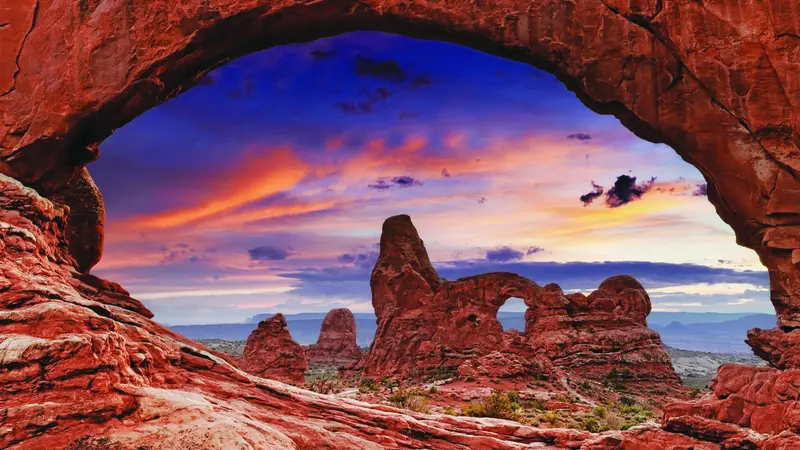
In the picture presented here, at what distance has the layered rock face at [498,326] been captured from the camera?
4641 centimetres

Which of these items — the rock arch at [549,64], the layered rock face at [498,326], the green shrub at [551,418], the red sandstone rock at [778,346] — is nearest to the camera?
the red sandstone rock at [778,346]

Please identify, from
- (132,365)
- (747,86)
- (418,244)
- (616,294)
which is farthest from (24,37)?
(616,294)

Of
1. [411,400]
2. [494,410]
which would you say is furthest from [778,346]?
[411,400]

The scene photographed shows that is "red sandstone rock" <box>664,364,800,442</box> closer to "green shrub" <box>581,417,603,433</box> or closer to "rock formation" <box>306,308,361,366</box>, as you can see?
"green shrub" <box>581,417,603,433</box>

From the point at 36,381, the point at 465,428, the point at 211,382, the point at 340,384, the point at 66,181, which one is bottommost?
the point at 340,384

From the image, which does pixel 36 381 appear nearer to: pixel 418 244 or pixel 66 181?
pixel 66 181

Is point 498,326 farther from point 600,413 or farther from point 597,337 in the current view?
point 600,413

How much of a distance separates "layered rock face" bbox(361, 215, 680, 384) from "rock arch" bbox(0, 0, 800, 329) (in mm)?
34032

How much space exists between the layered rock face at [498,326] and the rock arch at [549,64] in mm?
34032

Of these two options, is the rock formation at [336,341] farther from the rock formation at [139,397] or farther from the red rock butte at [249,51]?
the rock formation at [139,397]

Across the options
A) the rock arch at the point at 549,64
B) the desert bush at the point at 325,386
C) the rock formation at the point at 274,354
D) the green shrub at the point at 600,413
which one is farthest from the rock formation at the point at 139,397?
the rock formation at the point at 274,354

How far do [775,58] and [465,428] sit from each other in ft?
31.4

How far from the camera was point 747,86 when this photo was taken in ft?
32.0

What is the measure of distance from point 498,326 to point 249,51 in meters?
42.2
